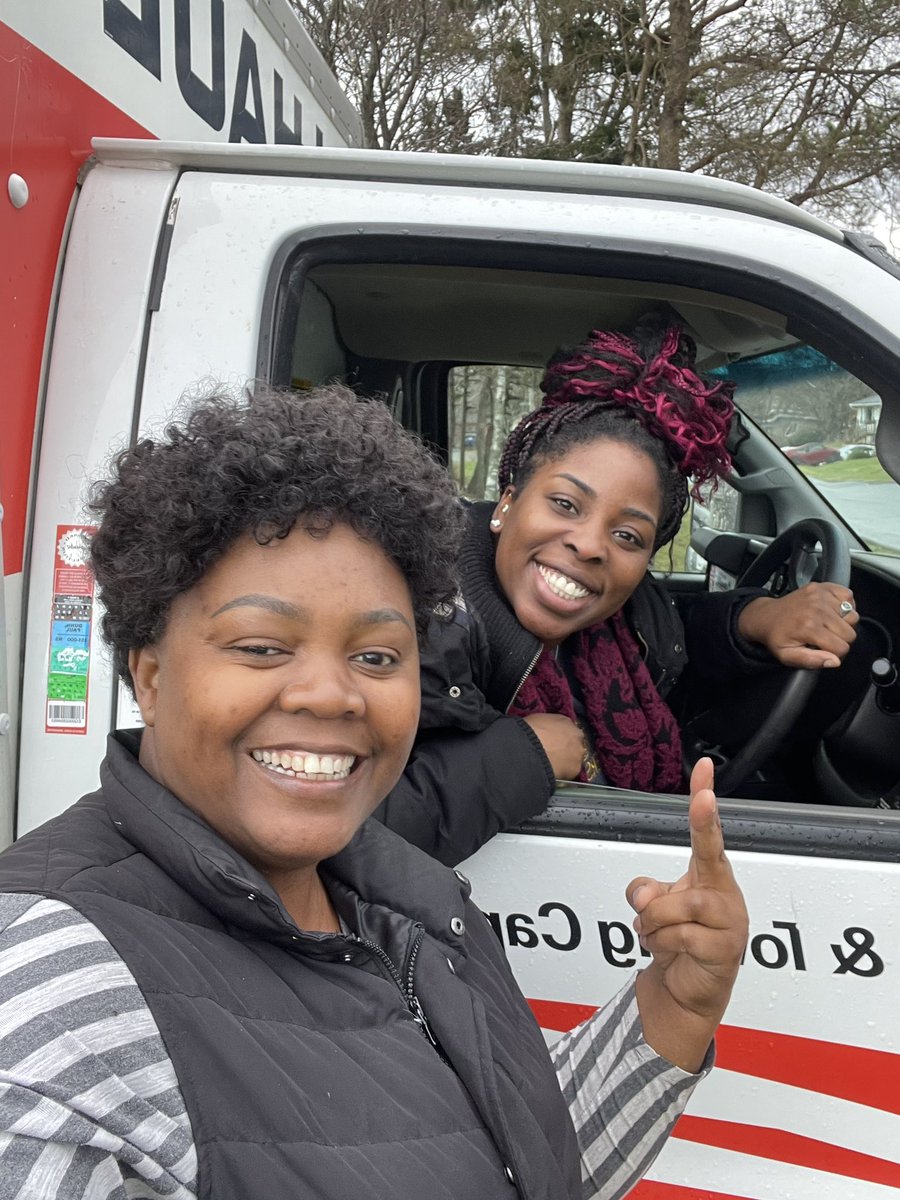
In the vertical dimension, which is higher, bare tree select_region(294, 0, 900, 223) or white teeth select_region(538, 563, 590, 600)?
Answer: bare tree select_region(294, 0, 900, 223)

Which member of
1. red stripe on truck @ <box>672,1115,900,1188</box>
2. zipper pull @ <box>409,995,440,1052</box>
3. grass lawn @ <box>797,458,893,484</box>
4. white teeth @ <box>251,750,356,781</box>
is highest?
grass lawn @ <box>797,458,893,484</box>

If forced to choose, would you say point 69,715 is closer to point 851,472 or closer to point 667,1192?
point 667,1192

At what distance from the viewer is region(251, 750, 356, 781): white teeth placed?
2.93ft

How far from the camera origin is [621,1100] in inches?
44.3

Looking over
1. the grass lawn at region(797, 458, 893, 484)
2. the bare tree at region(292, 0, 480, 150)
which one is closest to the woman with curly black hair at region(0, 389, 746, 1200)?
the grass lawn at region(797, 458, 893, 484)

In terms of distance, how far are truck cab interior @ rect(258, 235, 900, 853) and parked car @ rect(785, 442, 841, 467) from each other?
0.04ft

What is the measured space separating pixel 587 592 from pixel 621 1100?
2.65 feet

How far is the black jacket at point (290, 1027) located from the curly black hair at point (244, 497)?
0.16 m

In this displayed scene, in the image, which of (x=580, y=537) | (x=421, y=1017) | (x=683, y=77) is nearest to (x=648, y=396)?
(x=580, y=537)

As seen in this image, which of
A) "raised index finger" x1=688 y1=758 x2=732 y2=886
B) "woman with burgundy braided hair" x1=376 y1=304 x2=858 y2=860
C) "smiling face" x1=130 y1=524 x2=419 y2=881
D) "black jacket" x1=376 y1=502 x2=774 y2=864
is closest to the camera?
"smiling face" x1=130 y1=524 x2=419 y2=881

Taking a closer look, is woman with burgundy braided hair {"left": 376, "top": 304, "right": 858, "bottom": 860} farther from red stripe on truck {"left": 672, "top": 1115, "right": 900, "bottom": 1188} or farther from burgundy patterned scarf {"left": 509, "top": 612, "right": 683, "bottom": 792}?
red stripe on truck {"left": 672, "top": 1115, "right": 900, "bottom": 1188}

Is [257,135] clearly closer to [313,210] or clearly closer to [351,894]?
[313,210]

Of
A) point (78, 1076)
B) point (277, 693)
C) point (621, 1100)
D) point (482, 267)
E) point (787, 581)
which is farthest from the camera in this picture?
point (787, 581)

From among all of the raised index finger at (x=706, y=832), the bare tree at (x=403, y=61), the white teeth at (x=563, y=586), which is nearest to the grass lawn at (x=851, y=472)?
the white teeth at (x=563, y=586)
